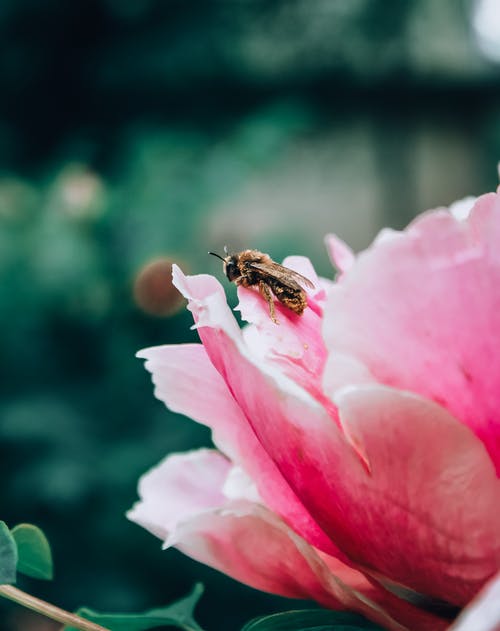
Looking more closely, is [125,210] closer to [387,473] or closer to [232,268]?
[232,268]

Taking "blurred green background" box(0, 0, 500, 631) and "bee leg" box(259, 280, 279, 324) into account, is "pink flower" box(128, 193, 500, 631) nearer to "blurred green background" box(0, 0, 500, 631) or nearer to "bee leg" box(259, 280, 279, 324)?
"bee leg" box(259, 280, 279, 324)

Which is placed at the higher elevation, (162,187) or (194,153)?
(194,153)

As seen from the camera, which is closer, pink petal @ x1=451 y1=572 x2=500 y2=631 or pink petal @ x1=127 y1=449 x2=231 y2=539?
pink petal @ x1=451 y1=572 x2=500 y2=631

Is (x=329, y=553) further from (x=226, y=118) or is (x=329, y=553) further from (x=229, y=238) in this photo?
(x=226, y=118)

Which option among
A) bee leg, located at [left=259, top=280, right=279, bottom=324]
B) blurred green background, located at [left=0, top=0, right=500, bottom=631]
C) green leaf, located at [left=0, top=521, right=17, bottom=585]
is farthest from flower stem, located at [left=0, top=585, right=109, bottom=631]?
blurred green background, located at [left=0, top=0, right=500, bottom=631]

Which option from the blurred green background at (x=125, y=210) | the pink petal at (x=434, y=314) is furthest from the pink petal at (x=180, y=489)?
the blurred green background at (x=125, y=210)

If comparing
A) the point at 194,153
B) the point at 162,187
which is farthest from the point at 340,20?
the point at 162,187

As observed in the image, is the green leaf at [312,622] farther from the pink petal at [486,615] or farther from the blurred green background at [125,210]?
the blurred green background at [125,210]

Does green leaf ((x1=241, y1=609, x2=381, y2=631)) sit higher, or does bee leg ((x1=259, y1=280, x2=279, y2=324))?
bee leg ((x1=259, y1=280, x2=279, y2=324))
